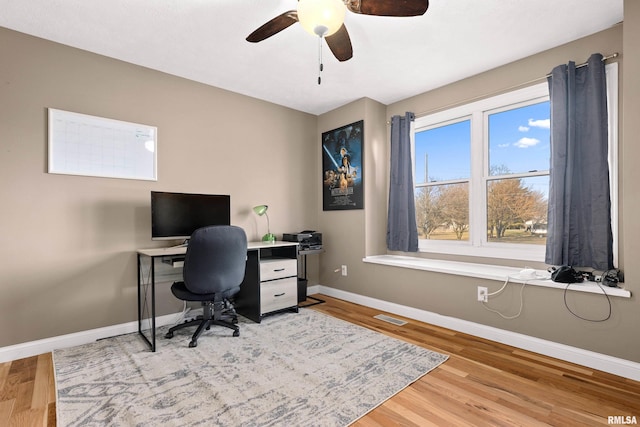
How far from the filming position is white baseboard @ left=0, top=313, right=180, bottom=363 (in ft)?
7.45

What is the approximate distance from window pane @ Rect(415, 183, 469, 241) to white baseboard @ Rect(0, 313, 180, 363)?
319cm

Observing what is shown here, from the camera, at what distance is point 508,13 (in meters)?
2.13

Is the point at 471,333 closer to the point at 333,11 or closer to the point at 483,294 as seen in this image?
the point at 483,294

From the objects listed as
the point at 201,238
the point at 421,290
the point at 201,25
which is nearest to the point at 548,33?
the point at 421,290

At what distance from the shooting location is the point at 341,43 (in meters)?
2.02

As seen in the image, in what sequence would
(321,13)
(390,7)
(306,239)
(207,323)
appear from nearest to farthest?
1. (321,13)
2. (390,7)
3. (207,323)
4. (306,239)

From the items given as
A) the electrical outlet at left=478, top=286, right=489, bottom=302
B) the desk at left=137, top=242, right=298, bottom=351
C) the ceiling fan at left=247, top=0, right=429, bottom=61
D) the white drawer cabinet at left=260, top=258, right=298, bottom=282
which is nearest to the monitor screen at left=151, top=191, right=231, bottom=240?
the desk at left=137, top=242, right=298, bottom=351

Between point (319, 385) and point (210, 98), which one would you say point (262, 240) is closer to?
point (210, 98)

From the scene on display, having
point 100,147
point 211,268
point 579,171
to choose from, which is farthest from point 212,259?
point 579,171

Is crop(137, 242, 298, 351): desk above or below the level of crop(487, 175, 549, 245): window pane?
below

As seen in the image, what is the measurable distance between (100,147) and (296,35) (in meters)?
1.94

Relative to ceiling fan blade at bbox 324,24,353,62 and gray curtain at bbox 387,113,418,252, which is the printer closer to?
gray curtain at bbox 387,113,418,252

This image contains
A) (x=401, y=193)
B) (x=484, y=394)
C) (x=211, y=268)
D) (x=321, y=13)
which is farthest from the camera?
(x=401, y=193)

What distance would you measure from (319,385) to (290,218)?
7.79 feet
